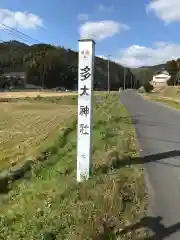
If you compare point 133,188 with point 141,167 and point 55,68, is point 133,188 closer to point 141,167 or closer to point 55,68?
point 141,167

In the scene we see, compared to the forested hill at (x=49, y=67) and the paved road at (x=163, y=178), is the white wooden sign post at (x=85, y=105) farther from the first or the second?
the forested hill at (x=49, y=67)

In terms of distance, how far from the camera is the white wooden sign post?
27.1ft

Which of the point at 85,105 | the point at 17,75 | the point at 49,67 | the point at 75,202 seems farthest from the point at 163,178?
the point at 17,75

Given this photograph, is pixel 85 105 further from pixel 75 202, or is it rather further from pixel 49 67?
pixel 49 67

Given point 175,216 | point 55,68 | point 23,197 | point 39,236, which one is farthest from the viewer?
point 55,68

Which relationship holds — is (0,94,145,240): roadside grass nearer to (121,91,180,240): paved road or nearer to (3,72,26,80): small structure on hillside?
(121,91,180,240): paved road

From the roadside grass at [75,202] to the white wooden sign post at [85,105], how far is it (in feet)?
1.23

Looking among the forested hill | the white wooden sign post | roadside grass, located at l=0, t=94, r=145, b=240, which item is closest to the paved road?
roadside grass, located at l=0, t=94, r=145, b=240

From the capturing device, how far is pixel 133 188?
7.97 m

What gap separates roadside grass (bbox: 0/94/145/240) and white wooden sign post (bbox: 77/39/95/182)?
0.38 metres

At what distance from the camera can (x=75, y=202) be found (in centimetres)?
730

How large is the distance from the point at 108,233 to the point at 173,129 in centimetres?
1277

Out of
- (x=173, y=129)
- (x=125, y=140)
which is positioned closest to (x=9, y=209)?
(x=125, y=140)

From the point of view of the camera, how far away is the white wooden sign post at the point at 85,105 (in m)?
8.27
